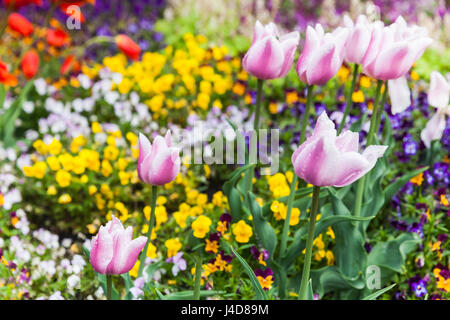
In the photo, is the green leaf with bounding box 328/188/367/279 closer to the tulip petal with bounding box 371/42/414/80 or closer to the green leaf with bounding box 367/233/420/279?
the green leaf with bounding box 367/233/420/279

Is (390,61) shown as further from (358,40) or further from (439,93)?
(439,93)

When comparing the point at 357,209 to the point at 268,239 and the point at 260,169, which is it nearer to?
the point at 268,239

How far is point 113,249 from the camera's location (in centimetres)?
120

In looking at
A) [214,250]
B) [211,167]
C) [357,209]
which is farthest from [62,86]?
[357,209]

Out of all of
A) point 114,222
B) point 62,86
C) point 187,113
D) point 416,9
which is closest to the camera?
point 114,222

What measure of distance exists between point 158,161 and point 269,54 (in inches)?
16.6

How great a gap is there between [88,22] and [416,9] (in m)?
3.24

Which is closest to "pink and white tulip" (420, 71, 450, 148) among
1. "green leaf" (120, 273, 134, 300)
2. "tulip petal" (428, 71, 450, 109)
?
"tulip petal" (428, 71, 450, 109)

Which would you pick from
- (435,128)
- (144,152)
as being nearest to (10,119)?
(144,152)

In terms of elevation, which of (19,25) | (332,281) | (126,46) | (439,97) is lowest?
(332,281)

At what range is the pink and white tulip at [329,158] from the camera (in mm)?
1031

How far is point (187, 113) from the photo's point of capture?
3115 mm

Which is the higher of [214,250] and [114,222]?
[114,222]
